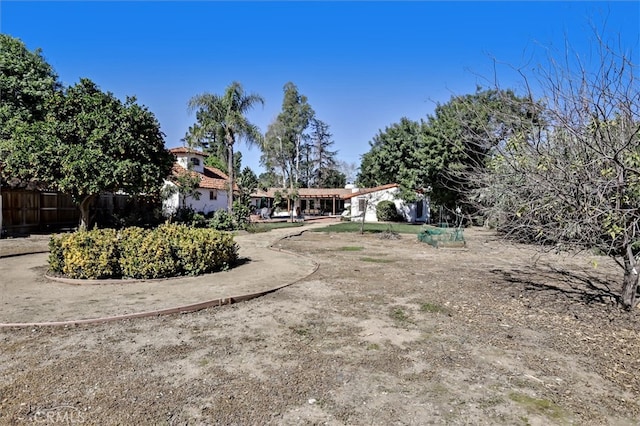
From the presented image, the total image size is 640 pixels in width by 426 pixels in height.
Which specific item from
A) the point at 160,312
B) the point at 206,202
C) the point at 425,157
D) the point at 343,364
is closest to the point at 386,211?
the point at 425,157

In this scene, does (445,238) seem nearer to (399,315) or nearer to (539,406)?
(399,315)

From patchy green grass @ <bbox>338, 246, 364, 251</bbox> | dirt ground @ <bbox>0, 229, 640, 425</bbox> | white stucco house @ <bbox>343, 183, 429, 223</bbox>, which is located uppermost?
white stucco house @ <bbox>343, 183, 429, 223</bbox>

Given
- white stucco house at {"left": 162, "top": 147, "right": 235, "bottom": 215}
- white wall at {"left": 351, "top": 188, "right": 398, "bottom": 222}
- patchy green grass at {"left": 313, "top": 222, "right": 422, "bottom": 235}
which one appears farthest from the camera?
white wall at {"left": 351, "top": 188, "right": 398, "bottom": 222}

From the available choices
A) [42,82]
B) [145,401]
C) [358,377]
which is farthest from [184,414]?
[42,82]

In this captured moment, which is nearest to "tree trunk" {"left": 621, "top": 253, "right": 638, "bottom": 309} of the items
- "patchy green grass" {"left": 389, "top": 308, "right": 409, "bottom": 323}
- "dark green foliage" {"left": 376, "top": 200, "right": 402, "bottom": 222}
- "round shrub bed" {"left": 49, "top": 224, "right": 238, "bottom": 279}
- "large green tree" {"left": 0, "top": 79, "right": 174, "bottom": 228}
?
"patchy green grass" {"left": 389, "top": 308, "right": 409, "bottom": 323}

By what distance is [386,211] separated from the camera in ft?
114

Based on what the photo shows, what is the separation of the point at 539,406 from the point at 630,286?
4417 millimetres

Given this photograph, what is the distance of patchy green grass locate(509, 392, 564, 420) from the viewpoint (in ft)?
10.8

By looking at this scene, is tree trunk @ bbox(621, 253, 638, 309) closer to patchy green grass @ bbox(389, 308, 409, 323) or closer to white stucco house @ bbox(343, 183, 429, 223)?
patchy green grass @ bbox(389, 308, 409, 323)

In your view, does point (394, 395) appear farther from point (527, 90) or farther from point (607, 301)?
point (607, 301)

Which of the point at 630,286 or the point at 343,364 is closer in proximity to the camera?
the point at 343,364

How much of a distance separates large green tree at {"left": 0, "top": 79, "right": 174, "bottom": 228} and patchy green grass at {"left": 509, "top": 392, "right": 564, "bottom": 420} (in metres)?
16.5

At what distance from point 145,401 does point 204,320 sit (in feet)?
7.61

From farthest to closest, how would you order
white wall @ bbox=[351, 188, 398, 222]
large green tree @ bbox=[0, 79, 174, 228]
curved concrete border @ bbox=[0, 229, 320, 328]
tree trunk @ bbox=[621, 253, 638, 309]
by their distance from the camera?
white wall @ bbox=[351, 188, 398, 222] < large green tree @ bbox=[0, 79, 174, 228] < tree trunk @ bbox=[621, 253, 638, 309] < curved concrete border @ bbox=[0, 229, 320, 328]
